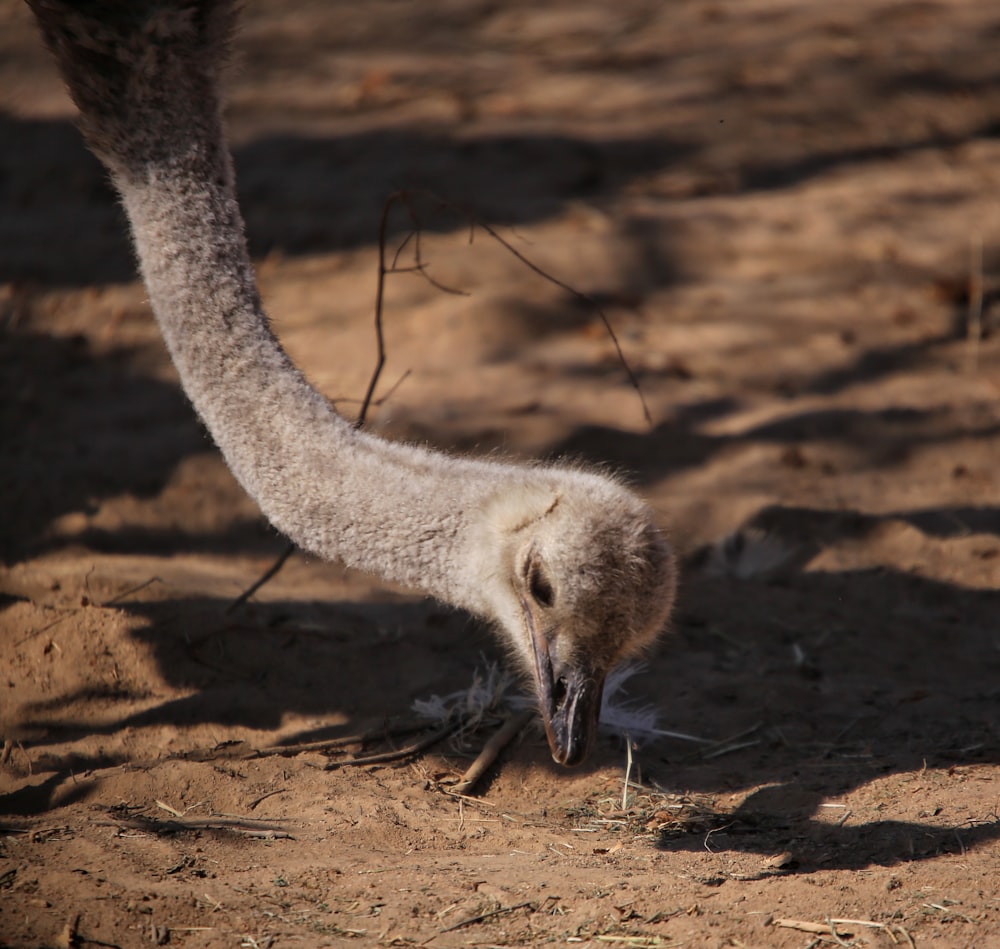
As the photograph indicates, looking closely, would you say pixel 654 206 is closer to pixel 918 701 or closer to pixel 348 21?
pixel 348 21

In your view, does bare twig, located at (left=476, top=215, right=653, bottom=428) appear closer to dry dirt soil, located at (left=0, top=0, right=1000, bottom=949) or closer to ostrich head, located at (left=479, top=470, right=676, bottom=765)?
dry dirt soil, located at (left=0, top=0, right=1000, bottom=949)

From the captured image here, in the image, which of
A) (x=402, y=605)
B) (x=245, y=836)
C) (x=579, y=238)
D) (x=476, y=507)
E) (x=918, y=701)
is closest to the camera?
(x=476, y=507)

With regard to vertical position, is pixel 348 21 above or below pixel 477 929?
above

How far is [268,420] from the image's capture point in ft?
10.1

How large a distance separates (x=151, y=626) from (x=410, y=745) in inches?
38.0

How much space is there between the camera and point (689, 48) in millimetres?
8992

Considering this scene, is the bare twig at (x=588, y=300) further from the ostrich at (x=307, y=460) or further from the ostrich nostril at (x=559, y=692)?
the ostrich nostril at (x=559, y=692)

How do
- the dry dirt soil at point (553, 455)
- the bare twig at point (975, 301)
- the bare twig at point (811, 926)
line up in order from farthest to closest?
the bare twig at point (975, 301) < the dry dirt soil at point (553, 455) < the bare twig at point (811, 926)

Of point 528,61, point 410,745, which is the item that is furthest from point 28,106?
point 410,745

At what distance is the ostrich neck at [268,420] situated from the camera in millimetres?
2908

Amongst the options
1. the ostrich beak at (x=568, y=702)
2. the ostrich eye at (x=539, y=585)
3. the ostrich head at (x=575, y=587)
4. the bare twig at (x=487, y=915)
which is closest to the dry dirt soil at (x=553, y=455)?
the bare twig at (x=487, y=915)

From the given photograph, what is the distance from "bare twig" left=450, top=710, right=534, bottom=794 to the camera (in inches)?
135

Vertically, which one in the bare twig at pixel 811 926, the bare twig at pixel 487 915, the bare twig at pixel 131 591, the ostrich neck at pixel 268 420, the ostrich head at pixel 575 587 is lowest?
the bare twig at pixel 811 926

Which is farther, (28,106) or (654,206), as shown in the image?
(28,106)
